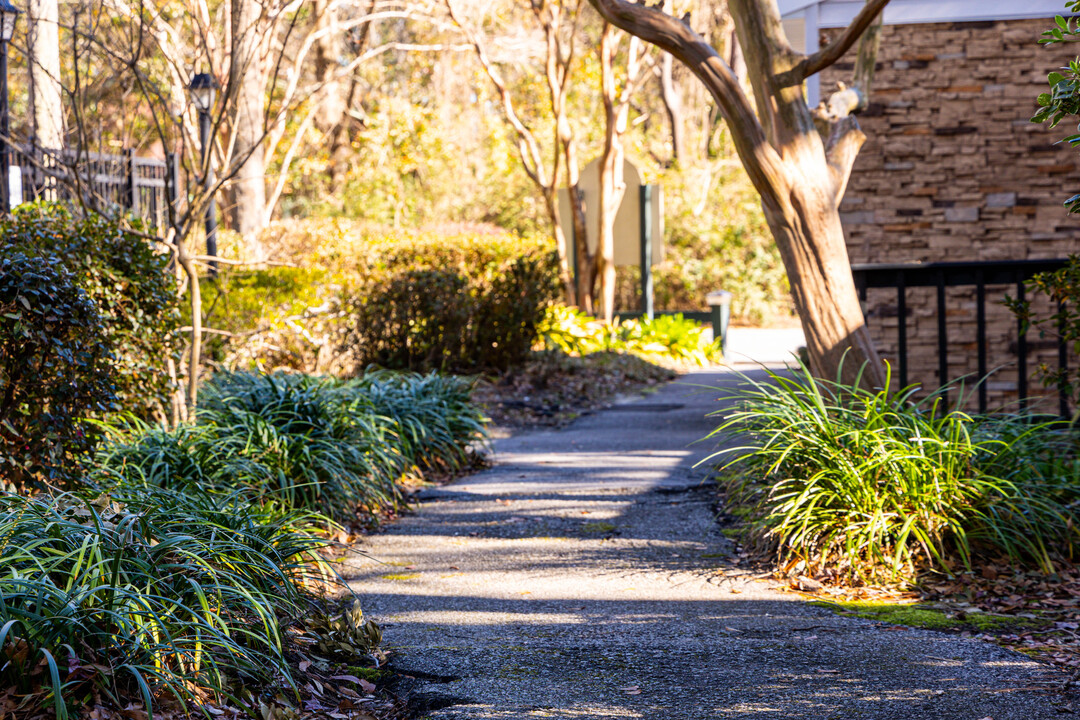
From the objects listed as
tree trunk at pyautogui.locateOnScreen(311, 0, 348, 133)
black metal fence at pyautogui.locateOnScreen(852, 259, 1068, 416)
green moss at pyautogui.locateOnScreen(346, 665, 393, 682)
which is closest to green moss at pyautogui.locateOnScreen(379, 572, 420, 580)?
green moss at pyautogui.locateOnScreen(346, 665, 393, 682)

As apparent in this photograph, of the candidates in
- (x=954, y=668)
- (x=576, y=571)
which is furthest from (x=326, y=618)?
(x=954, y=668)

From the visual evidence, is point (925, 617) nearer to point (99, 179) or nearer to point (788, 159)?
point (788, 159)

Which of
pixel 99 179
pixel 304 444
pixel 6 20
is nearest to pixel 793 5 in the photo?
pixel 304 444

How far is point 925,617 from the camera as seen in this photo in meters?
3.89

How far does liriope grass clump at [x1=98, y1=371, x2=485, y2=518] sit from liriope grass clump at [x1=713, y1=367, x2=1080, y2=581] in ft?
7.54

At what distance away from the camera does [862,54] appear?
643 centimetres

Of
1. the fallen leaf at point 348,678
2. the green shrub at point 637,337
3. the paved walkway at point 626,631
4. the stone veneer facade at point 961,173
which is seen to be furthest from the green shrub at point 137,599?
the green shrub at point 637,337

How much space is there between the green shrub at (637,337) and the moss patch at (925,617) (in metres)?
7.97

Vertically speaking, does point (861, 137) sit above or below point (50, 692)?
above

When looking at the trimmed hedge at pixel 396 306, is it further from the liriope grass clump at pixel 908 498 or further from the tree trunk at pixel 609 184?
the liriope grass clump at pixel 908 498

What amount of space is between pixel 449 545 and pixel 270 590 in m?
1.68

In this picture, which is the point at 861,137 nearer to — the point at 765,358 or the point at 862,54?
the point at 862,54

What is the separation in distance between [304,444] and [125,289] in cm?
130

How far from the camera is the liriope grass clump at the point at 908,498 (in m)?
4.36
